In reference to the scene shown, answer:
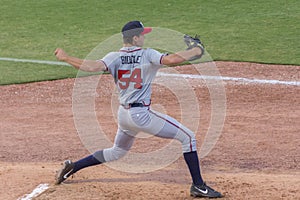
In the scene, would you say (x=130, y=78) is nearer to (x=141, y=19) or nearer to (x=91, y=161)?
(x=91, y=161)

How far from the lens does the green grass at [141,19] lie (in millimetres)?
15172

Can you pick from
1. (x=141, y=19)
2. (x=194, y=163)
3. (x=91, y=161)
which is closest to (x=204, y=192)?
(x=194, y=163)

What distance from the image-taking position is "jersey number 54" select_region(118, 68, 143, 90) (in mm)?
7261

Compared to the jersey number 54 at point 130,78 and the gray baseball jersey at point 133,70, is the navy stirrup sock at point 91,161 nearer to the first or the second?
the gray baseball jersey at point 133,70

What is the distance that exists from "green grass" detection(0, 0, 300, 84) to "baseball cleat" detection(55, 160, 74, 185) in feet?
20.2

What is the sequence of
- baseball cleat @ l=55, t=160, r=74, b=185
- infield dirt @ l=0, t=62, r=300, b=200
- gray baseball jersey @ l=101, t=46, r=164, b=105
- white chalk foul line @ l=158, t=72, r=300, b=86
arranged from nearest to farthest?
gray baseball jersey @ l=101, t=46, r=164, b=105 < infield dirt @ l=0, t=62, r=300, b=200 < baseball cleat @ l=55, t=160, r=74, b=185 < white chalk foul line @ l=158, t=72, r=300, b=86

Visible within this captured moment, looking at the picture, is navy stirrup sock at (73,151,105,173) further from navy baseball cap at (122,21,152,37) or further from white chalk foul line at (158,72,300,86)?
white chalk foul line at (158,72,300,86)

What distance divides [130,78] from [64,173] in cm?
144

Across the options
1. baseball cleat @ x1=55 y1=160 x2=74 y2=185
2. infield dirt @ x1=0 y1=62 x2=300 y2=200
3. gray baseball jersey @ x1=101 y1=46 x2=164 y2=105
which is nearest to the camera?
gray baseball jersey @ x1=101 y1=46 x2=164 y2=105

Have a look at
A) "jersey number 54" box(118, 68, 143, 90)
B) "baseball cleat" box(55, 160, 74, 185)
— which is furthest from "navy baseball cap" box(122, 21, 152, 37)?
"baseball cleat" box(55, 160, 74, 185)

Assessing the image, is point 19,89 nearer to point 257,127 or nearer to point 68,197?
point 257,127

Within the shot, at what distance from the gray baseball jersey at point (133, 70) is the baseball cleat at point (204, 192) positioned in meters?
1.07

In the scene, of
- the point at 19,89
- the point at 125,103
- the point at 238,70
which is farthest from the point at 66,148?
the point at 238,70

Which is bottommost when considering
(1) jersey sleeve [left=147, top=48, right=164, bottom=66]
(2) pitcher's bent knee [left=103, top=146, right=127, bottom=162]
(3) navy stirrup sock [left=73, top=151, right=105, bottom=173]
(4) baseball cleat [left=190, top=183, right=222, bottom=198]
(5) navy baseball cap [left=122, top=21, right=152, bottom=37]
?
(4) baseball cleat [left=190, top=183, right=222, bottom=198]
